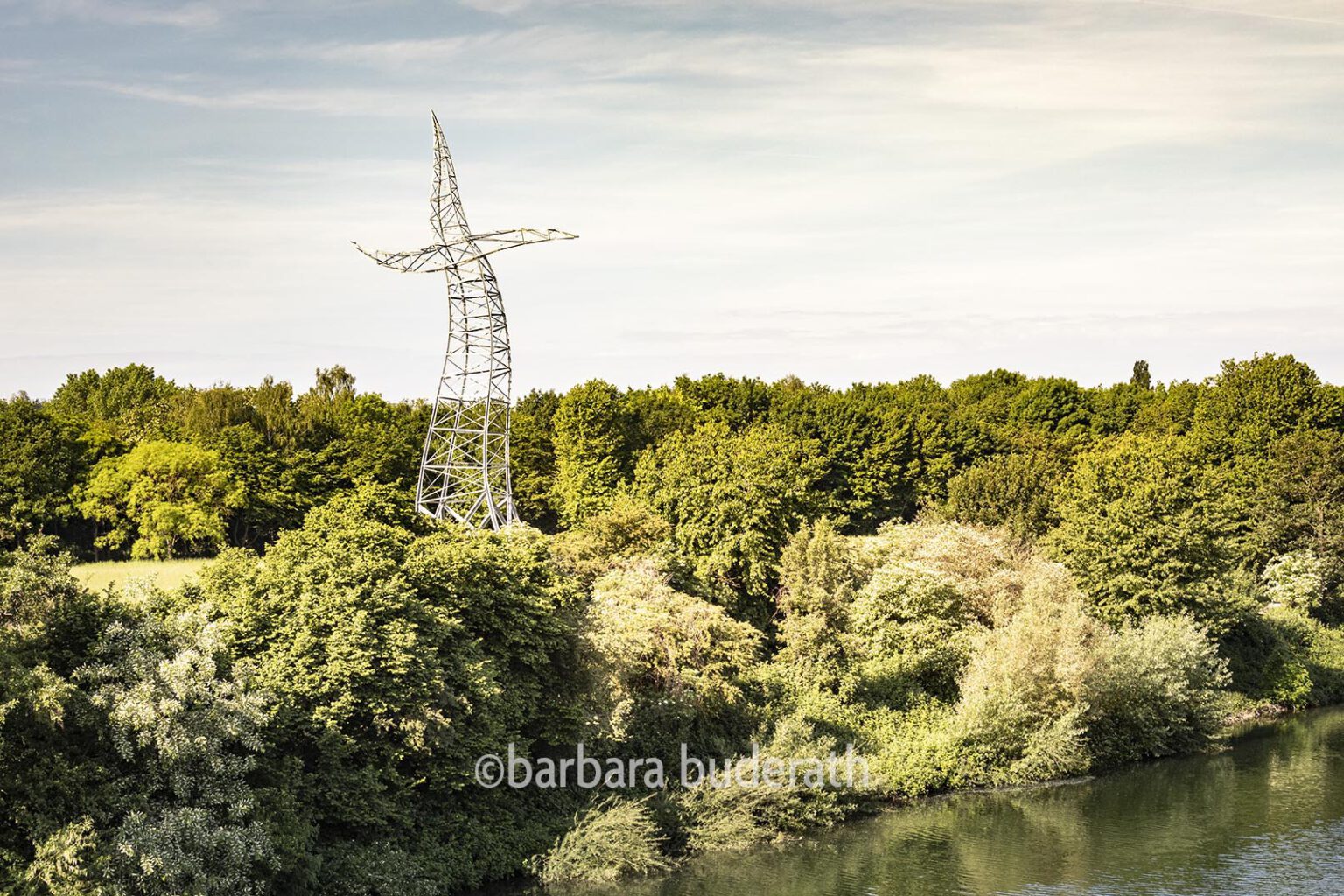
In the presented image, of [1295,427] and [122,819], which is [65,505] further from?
[1295,427]

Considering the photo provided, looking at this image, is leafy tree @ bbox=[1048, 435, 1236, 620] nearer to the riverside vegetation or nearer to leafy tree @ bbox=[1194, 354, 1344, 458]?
the riverside vegetation

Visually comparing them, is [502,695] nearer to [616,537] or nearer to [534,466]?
[616,537]

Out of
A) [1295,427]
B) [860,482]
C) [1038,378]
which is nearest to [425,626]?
[860,482]

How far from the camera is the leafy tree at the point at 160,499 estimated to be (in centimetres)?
6269

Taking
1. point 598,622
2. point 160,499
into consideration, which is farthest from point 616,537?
point 160,499

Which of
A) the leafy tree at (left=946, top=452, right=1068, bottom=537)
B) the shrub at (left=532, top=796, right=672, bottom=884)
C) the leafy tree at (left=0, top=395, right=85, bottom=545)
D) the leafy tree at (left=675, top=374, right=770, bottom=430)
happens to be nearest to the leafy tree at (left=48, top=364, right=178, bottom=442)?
the leafy tree at (left=0, top=395, right=85, bottom=545)

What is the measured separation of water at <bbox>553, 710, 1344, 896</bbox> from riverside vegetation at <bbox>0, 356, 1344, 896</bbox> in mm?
1334

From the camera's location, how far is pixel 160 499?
209 feet

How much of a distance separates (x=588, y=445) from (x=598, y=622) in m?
37.6

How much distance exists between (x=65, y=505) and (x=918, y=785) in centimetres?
4455

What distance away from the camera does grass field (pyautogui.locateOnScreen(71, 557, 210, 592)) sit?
2076 inches

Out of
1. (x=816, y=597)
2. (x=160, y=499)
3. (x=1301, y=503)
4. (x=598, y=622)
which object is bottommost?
(x=816, y=597)

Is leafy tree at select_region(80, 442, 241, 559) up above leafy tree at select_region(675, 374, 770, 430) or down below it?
below

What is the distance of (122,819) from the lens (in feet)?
91.2
